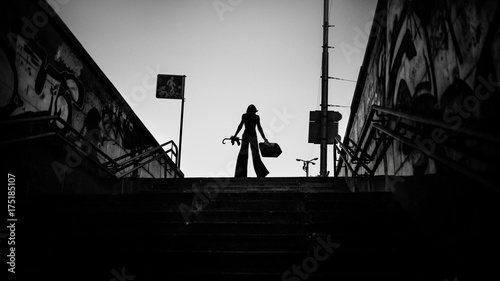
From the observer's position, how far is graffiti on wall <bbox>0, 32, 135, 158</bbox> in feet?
15.4

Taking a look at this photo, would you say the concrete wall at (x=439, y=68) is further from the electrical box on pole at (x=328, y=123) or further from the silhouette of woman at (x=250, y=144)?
the electrical box on pole at (x=328, y=123)

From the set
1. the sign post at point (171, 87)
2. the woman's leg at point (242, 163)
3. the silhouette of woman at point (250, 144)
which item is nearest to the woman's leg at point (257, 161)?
the silhouette of woman at point (250, 144)

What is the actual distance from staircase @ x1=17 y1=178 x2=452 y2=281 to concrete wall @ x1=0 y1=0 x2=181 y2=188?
50.8 inches

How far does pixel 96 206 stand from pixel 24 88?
1715mm

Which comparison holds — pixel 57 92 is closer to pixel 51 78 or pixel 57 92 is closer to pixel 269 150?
pixel 51 78

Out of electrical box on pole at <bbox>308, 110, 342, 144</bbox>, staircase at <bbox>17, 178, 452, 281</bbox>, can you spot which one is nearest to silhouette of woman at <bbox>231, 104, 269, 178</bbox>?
electrical box on pole at <bbox>308, 110, 342, 144</bbox>

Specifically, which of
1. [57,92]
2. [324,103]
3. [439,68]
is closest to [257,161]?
[57,92]

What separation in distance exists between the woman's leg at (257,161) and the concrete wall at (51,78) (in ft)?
9.06

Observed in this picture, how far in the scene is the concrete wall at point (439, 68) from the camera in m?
2.89

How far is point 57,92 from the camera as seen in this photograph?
18.9ft

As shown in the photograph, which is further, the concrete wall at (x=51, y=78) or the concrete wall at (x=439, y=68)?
the concrete wall at (x=51, y=78)

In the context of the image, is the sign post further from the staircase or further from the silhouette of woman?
the staircase

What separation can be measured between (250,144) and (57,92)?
4.17 metres

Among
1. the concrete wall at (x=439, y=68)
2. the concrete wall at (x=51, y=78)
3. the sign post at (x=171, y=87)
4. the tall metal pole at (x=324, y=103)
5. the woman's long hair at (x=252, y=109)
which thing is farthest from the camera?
the sign post at (x=171, y=87)
